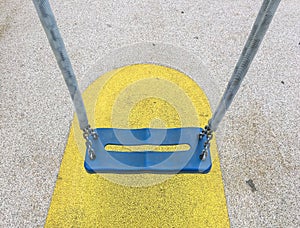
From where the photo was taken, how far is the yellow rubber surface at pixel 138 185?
48.8 inches

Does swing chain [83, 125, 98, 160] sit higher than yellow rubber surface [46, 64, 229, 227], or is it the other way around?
swing chain [83, 125, 98, 160]

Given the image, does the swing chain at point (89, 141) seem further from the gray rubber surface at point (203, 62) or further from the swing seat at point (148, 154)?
the gray rubber surface at point (203, 62)

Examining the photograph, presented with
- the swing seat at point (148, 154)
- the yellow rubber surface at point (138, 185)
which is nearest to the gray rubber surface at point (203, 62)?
the yellow rubber surface at point (138, 185)

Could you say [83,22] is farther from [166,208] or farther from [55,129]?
[166,208]

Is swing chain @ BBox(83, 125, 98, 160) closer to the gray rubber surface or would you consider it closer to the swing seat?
the swing seat

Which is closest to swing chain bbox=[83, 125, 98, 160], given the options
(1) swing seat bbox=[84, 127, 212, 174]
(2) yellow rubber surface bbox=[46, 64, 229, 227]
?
(1) swing seat bbox=[84, 127, 212, 174]

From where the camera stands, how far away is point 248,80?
1.74 metres

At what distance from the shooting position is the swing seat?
1238 mm

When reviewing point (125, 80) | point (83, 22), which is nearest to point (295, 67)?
point (125, 80)

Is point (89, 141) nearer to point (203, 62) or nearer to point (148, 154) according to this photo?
point (148, 154)

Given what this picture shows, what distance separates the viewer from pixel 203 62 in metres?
1.83

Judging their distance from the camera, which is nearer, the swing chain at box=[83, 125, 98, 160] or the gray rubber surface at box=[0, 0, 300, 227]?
the swing chain at box=[83, 125, 98, 160]

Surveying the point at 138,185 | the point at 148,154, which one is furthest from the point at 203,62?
the point at 138,185

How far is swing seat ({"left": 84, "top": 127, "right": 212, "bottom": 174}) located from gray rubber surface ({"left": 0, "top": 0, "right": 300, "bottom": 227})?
0.71 feet
